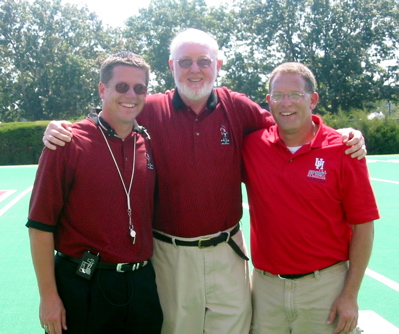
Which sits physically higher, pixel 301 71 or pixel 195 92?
pixel 301 71

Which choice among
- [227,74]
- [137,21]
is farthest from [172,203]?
[137,21]

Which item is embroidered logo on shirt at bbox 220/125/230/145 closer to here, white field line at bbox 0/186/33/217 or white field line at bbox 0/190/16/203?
white field line at bbox 0/186/33/217

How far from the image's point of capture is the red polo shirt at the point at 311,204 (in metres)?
2.90

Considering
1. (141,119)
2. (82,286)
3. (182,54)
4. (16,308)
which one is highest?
(182,54)

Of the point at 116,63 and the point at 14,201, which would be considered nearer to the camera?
Result: the point at 116,63

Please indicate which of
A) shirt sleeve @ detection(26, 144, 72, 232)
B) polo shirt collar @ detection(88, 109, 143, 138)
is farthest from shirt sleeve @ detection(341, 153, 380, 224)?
shirt sleeve @ detection(26, 144, 72, 232)

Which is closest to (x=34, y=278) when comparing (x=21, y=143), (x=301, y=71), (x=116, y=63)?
(x=116, y=63)

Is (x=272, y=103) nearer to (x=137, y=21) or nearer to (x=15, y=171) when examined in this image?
(x=15, y=171)

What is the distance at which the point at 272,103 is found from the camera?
3.18m

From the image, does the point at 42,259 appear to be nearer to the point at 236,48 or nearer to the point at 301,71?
the point at 301,71

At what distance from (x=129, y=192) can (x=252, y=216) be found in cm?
98

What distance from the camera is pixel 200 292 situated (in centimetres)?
324

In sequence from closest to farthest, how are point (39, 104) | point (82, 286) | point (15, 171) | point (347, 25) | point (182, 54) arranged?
point (82, 286) → point (182, 54) → point (15, 171) → point (347, 25) → point (39, 104)

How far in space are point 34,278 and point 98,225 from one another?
3.11 meters
